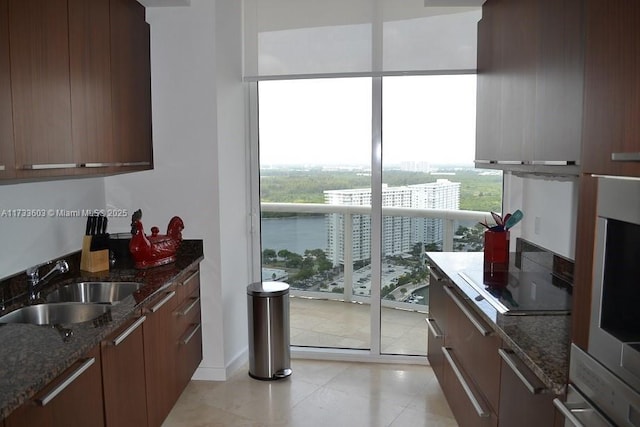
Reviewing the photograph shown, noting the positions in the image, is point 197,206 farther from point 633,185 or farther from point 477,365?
point 633,185

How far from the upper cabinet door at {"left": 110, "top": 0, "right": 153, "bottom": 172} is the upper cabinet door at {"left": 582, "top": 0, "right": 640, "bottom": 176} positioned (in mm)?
2360

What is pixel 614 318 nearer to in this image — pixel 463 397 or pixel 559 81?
pixel 559 81

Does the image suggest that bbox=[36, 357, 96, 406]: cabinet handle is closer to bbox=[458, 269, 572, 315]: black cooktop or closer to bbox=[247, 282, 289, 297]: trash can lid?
bbox=[458, 269, 572, 315]: black cooktop

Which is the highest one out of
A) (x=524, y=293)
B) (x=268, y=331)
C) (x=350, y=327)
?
(x=524, y=293)

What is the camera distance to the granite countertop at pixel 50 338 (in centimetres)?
146

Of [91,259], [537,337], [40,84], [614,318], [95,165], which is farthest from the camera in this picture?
[91,259]

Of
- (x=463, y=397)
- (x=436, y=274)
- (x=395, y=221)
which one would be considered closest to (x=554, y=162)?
(x=463, y=397)

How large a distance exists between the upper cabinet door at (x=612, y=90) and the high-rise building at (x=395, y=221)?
245 cm

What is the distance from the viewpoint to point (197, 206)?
352cm

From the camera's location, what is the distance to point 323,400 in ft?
10.8

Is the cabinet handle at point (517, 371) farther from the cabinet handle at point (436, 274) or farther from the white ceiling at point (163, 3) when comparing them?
the white ceiling at point (163, 3)

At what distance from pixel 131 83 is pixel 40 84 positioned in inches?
39.2

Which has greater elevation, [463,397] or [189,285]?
[189,285]

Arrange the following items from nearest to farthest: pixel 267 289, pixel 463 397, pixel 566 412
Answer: pixel 566 412, pixel 463 397, pixel 267 289
